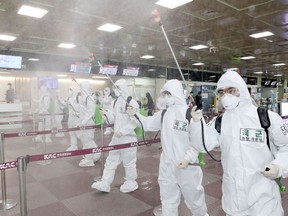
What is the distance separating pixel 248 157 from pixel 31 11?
14.8 feet

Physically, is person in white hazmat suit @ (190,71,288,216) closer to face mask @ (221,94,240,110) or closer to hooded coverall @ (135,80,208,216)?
face mask @ (221,94,240,110)

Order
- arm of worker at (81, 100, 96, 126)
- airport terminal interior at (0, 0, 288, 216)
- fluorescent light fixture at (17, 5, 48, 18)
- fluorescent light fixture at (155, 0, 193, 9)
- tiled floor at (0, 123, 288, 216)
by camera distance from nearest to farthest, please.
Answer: tiled floor at (0, 123, 288, 216) < airport terminal interior at (0, 0, 288, 216) < fluorescent light fixture at (155, 0, 193, 9) < arm of worker at (81, 100, 96, 126) < fluorescent light fixture at (17, 5, 48, 18)

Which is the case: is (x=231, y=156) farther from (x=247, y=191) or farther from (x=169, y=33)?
(x=169, y=33)

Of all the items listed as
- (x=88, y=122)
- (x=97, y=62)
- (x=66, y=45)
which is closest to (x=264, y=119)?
(x=88, y=122)

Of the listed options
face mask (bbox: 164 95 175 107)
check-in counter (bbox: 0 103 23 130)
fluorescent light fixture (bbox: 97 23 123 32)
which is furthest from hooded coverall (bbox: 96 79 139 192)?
check-in counter (bbox: 0 103 23 130)

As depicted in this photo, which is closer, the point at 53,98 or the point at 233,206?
the point at 233,206

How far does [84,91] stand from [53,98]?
3471 mm

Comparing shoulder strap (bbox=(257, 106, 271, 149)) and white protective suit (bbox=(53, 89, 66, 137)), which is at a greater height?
shoulder strap (bbox=(257, 106, 271, 149))

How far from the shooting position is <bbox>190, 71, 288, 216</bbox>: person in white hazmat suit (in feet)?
4.41

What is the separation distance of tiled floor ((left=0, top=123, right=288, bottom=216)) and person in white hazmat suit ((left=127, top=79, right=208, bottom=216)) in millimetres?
613

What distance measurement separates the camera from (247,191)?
136 centimetres

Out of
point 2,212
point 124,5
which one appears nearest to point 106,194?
point 2,212

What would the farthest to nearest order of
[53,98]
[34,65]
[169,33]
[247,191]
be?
1. [34,65]
2. [53,98]
3. [169,33]
4. [247,191]

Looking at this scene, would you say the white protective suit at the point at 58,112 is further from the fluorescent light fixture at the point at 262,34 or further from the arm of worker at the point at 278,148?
the arm of worker at the point at 278,148
